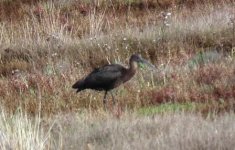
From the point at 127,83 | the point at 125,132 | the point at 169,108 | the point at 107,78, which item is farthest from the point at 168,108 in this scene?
the point at 127,83

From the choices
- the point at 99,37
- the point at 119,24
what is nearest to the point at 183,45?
the point at 99,37

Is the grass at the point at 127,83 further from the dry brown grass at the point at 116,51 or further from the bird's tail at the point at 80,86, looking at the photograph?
the bird's tail at the point at 80,86

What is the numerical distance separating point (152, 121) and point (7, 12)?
11.7 meters

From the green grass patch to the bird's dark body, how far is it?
66 centimetres

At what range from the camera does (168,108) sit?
9.28 m

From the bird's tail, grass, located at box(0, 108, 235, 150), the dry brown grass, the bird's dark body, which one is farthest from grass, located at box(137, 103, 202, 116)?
the bird's tail

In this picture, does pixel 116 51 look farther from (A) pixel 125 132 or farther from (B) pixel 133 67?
(A) pixel 125 132

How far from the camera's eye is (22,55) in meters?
15.2

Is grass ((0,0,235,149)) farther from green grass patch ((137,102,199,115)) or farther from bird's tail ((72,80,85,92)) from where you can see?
bird's tail ((72,80,85,92))

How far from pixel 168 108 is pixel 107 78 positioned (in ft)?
3.58

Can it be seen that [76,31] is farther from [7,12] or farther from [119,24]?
[7,12]

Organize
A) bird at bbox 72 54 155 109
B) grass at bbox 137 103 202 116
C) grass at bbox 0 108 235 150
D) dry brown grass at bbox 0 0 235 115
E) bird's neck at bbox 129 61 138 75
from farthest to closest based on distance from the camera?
dry brown grass at bbox 0 0 235 115, bird's neck at bbox 129 61 138 75, bird at bbox 72 54 155 109, grass at bbox 137 103 202 116, grass at bbox 0 108 235 150

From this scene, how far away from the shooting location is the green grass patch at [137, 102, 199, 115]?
905 cm

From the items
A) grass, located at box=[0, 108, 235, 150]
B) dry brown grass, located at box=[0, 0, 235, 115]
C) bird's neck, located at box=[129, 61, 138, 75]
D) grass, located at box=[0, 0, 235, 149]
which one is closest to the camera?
grass, located at box=[0, 108, 235, 150]
